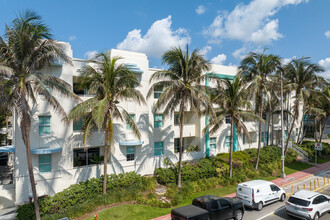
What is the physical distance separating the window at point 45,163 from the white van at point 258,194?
14.3 meters

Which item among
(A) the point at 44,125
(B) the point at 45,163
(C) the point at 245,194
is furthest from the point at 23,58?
(C) the point at 245,194

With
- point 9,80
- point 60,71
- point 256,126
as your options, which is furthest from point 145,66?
point 256,126

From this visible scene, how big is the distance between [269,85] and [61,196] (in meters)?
23.2

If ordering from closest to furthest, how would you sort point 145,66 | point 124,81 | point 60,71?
point 124,81 → point 60,71 → point 145,66

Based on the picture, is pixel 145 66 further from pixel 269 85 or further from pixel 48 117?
pixel 269 85

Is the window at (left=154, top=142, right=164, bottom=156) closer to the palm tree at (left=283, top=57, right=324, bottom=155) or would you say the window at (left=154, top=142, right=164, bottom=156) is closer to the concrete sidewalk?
the concrete sidewalk

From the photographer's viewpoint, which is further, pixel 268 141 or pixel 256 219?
pixel 268 141

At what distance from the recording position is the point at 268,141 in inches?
1373

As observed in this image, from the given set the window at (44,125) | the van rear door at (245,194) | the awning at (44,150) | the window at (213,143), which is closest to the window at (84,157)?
the awning at (44,150)

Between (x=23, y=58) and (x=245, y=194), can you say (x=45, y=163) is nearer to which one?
(x=23, y=58)

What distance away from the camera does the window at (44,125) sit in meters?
16.4

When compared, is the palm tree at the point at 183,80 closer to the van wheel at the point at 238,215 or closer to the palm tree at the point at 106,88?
the palm tree at the point at 106,88

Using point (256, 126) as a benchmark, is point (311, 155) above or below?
below

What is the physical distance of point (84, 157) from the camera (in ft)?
63.0
